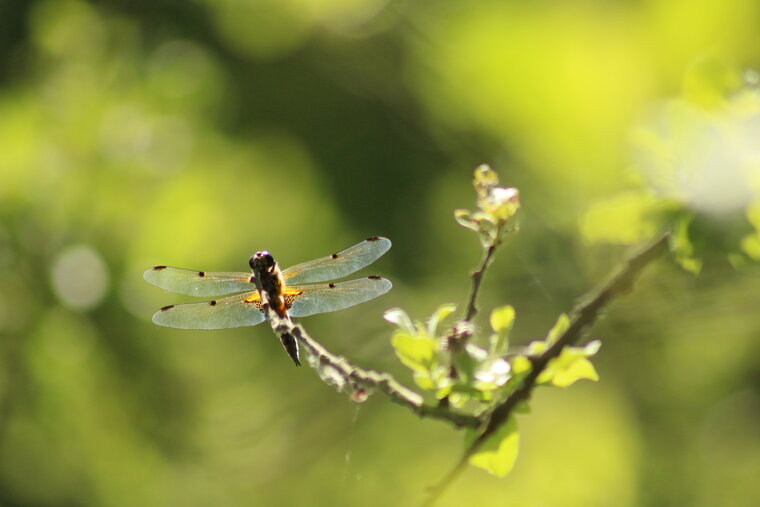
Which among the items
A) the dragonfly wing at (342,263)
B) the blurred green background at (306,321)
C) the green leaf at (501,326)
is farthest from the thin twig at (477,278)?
the dragonfly wing at (342,263)

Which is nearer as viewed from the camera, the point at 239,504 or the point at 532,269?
the point at 532,269

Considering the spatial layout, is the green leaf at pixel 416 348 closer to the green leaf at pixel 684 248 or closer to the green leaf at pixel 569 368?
the green leaf at pixel 569 368

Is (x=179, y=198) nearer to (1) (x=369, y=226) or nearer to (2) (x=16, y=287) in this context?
(2) (x=16, y=287)

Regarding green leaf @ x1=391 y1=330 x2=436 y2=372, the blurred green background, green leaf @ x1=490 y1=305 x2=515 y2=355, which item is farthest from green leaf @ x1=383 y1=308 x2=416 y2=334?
the blurred green background

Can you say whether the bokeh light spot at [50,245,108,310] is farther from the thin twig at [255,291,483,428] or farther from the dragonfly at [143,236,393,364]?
the thin twig at [255,291,483,428]

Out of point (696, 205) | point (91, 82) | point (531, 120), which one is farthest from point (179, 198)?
point (696, 205)
